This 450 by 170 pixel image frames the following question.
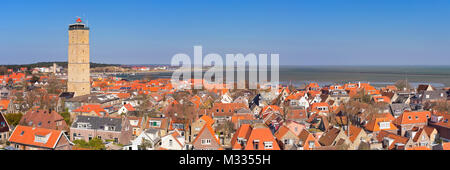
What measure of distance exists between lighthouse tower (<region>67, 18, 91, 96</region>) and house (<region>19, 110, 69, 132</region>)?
14511mm

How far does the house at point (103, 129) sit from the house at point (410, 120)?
14.1 m

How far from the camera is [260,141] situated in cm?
1336

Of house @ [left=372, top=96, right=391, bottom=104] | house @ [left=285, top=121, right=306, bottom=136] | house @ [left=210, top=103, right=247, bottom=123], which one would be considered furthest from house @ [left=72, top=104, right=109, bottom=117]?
house @ [left=372, top=96, right=391, bottom=104]

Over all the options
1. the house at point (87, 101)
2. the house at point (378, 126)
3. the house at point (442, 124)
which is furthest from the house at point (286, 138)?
the house at point (87, 101)

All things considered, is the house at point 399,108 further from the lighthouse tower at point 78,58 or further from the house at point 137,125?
the lighthouse tower at point 78,58

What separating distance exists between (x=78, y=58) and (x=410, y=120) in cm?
2907

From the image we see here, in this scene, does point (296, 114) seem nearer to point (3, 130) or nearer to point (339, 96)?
point (339, 96)

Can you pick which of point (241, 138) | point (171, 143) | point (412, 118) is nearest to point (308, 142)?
point (241, 138)

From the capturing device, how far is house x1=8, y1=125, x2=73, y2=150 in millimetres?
14477

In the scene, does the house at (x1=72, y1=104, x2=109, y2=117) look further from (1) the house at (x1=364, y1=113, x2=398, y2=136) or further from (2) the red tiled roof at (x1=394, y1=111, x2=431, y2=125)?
(2) the red tiled roof at (x1=394, y1=111, x2=431, y2=125)

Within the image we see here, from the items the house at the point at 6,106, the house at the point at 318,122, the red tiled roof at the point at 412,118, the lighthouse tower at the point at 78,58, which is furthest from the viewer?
the lighthouse tower at the point at 78,58

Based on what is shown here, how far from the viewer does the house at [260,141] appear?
1322 cm
